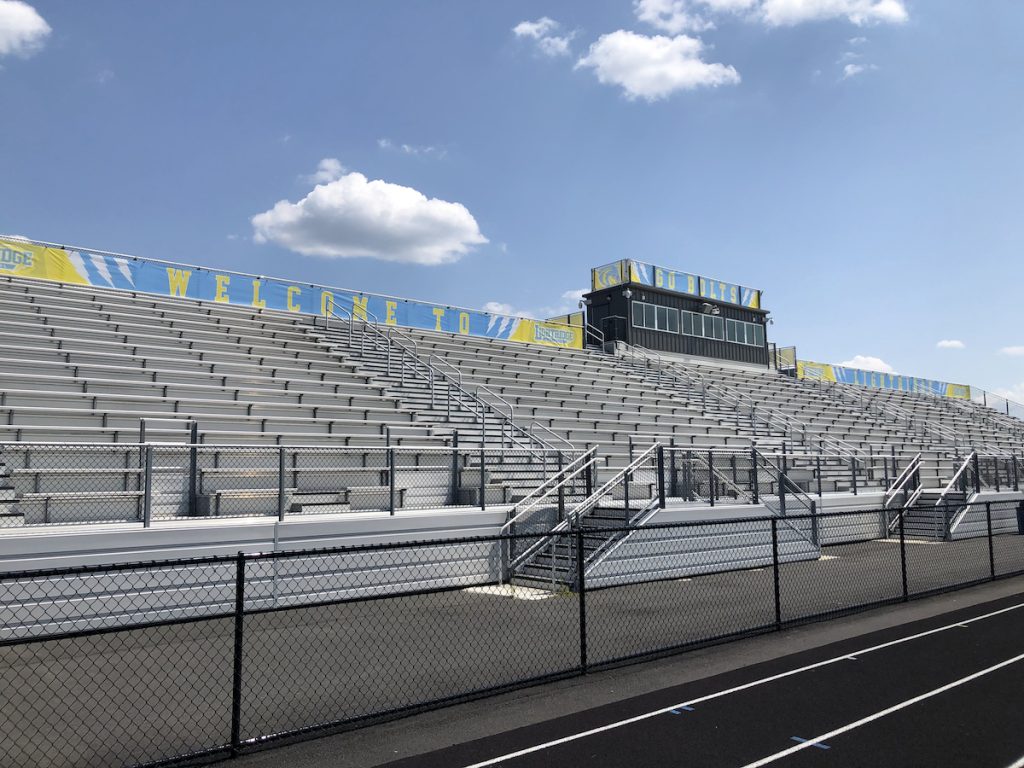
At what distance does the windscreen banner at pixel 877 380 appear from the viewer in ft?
126

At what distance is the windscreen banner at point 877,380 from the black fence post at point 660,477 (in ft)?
90.3

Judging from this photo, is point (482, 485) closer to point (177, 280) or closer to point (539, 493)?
point (539, 493)

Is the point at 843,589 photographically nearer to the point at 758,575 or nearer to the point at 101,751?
the point at 758,575

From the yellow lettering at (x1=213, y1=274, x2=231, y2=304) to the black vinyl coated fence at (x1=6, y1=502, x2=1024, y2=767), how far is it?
11.8 metres

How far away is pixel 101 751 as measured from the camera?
4.80 m

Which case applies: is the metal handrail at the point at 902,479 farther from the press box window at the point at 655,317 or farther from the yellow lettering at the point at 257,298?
the yellow lettering at the point at 257,298

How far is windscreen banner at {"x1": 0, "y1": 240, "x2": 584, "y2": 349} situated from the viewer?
17.2m

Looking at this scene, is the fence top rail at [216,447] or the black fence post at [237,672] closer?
the black fence post at [237,672]

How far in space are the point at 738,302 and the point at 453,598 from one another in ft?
93.5

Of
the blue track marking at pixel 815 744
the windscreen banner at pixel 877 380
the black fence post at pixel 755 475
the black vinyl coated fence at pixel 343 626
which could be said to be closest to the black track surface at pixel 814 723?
the blue track marking at pixel 815 744

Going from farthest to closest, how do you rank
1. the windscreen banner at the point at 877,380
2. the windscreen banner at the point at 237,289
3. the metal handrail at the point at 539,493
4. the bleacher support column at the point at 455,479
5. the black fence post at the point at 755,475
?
the windscreen banner at the point at 877,380
the windscreen banner at the point at 237,289
the black fence post at the point at 755,475
the bleacher support column at the point at 455,479
the metal handrail at the point at 539,493

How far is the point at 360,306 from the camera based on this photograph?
21.5m

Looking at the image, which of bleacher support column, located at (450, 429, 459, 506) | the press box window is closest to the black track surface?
bleacher support column, located at (450, 429, 459, 506)

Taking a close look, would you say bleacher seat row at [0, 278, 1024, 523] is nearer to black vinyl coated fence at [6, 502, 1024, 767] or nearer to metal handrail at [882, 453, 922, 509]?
metal handrail at [882, 453, 922, 509]
